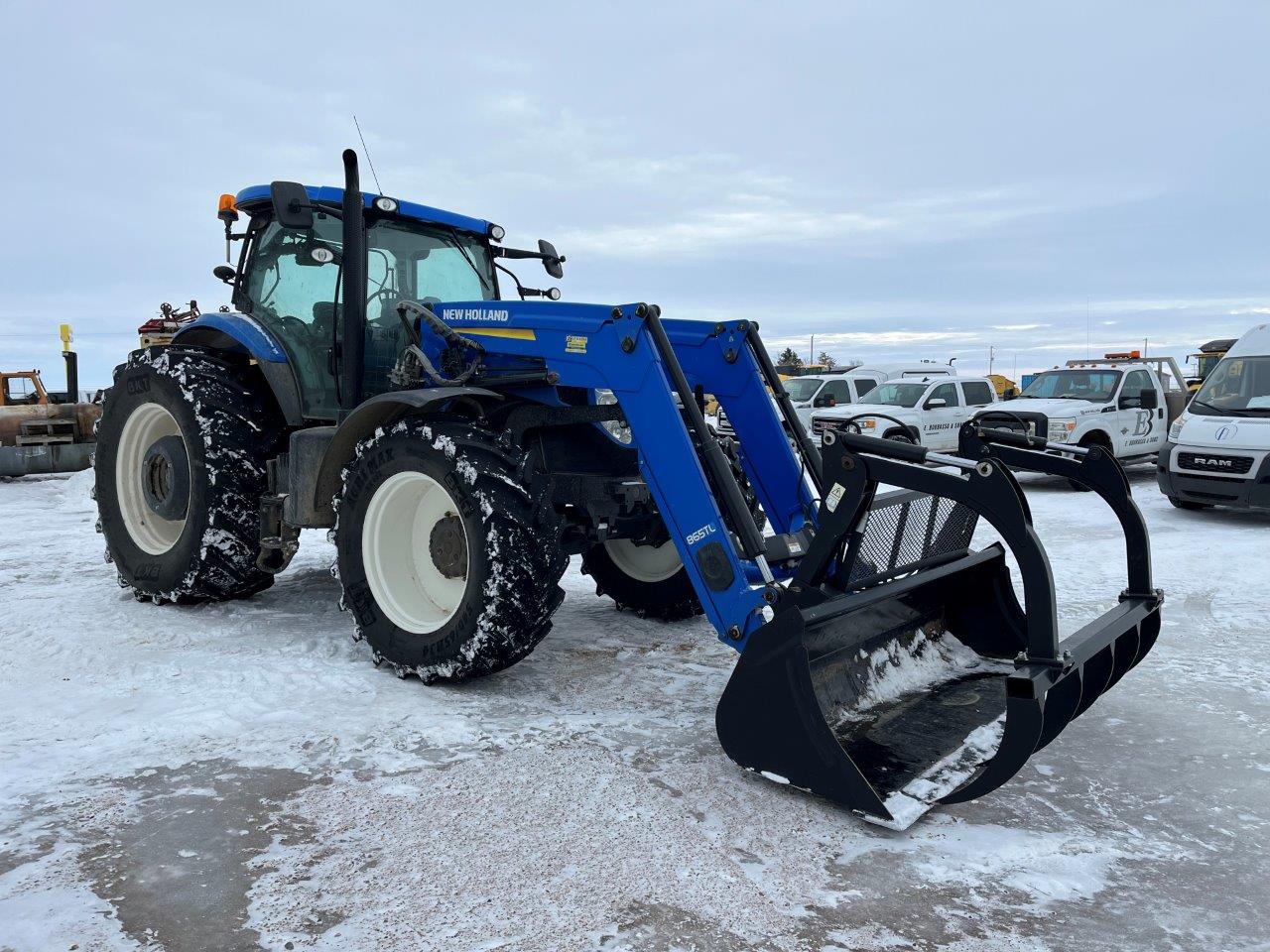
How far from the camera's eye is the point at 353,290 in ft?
16.7

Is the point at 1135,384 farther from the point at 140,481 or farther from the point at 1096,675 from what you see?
the point at 140,481

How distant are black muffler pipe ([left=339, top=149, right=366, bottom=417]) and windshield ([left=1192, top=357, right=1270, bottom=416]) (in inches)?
381

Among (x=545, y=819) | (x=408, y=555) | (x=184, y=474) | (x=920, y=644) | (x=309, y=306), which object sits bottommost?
(x=545, y=819)

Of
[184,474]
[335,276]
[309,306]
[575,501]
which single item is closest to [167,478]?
[184,474]

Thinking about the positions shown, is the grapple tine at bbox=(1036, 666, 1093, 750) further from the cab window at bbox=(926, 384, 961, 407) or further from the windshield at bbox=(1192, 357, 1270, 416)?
the cab window at bbox=(926, 384, 961, 407)

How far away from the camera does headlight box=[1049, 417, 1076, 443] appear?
44.7 feet

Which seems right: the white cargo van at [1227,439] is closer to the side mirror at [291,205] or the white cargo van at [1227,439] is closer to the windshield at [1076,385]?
A: the windshield at [1076,385]

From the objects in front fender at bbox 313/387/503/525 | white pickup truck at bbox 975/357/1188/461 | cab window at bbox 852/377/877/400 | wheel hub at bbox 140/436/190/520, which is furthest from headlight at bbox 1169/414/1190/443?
wheel hub at bbox 140/436/190/520

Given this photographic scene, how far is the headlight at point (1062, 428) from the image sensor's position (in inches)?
537

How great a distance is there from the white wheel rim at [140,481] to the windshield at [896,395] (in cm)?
1214

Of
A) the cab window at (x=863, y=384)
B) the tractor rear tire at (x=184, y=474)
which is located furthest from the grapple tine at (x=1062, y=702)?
the cab window at (x=863, y=384)

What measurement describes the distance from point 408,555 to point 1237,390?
10.1 m

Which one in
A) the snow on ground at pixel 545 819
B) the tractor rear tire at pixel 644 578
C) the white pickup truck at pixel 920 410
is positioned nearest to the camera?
the snow on ground at pixel 545 819

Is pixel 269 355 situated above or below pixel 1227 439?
above
